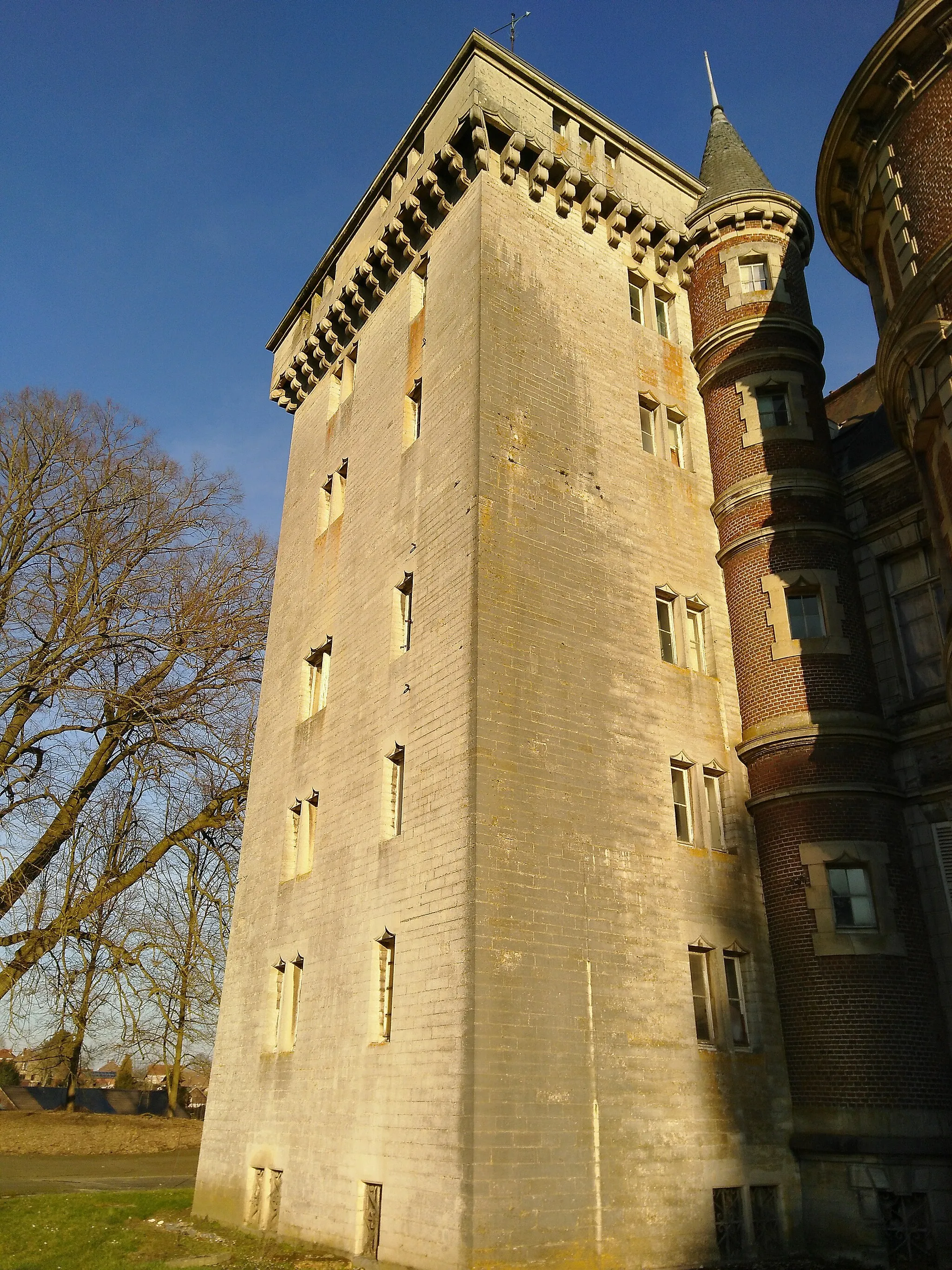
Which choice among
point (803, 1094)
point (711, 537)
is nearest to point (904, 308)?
point (711, 537)

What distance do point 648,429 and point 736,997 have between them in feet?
39.8

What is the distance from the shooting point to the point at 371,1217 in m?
14.4

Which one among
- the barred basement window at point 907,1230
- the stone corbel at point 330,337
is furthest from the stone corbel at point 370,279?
the barred basement window at point 907,1230

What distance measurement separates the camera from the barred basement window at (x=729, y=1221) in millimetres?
14445

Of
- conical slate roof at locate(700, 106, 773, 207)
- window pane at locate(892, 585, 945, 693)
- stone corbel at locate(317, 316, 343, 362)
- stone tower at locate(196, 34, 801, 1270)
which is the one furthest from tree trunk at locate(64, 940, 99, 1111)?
conical slate roof at locate(700, 106, 773, 207)

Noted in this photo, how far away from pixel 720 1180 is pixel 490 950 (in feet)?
18.0

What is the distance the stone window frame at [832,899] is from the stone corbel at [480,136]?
15888mm

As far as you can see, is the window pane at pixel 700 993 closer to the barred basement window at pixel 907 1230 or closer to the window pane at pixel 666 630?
the barred basement window at pixel 907 1230

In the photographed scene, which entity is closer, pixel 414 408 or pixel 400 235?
pixel 414 408

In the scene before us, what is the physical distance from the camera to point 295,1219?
16.2 metres

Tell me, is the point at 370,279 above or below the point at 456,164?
above

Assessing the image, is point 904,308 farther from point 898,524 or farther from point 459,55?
point 459,55

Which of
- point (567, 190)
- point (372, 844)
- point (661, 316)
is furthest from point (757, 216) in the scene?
point (372, 844)

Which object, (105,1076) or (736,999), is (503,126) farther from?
(105,1076)
